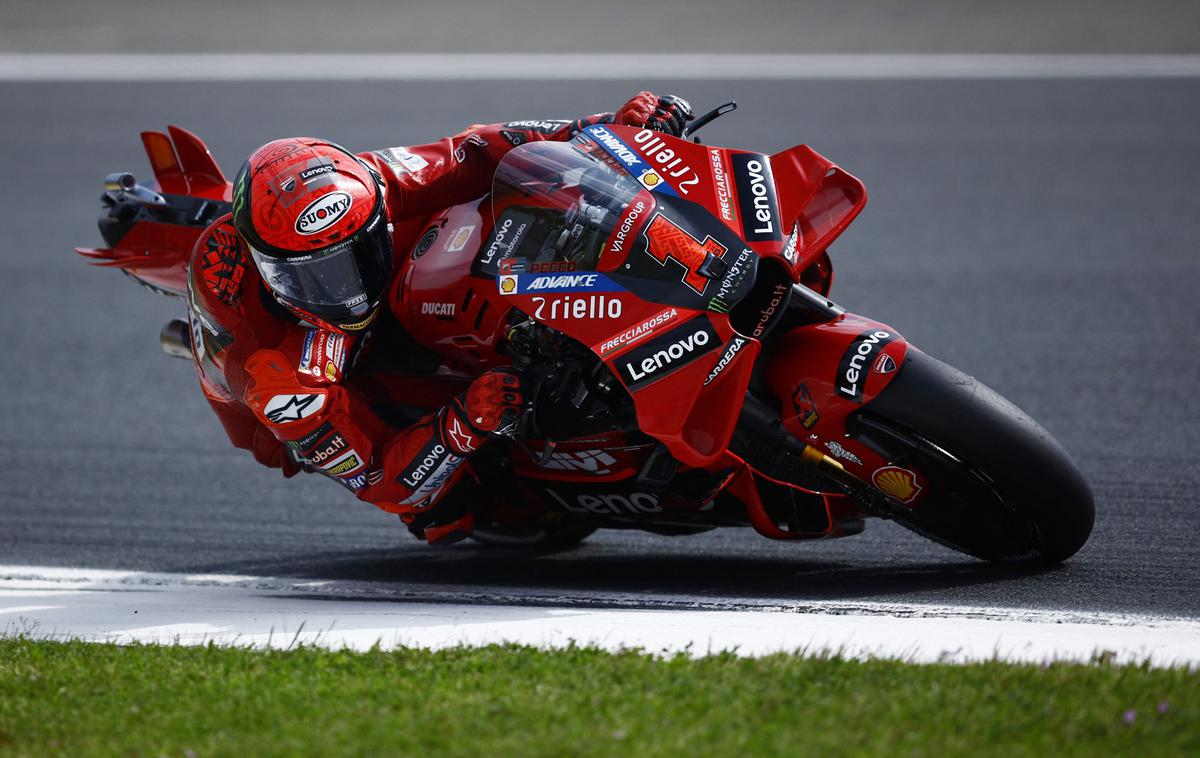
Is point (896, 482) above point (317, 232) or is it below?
below

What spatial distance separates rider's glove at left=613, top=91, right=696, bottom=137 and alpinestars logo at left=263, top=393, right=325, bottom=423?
4.59 ft

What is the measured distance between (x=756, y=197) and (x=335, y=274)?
4.40 ft

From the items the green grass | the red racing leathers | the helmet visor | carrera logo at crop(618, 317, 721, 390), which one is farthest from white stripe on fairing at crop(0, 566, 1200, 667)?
the helmet visor

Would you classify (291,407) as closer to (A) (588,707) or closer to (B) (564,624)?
(B) (564,624)

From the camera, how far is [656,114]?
463 centimetres

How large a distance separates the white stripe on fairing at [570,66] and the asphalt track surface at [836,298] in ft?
1.26

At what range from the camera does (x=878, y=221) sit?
9.62 m

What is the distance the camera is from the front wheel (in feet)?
13.6

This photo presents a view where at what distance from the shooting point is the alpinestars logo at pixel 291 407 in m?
4.36

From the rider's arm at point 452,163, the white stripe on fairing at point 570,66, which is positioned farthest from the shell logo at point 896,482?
the white stripe on fairing at point 570,66

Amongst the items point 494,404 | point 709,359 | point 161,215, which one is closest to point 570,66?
point 161,215

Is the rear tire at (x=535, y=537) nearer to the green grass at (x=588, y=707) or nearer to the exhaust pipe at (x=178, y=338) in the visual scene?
the exhaust pipe at (x=178, y=338)

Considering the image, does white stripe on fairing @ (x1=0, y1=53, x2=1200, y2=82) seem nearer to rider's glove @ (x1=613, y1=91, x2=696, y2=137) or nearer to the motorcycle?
rider's glove @ (x1=613, y1=91, x2=696, y2=137)

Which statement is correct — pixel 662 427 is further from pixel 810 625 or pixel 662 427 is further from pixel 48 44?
pixel 48 44
